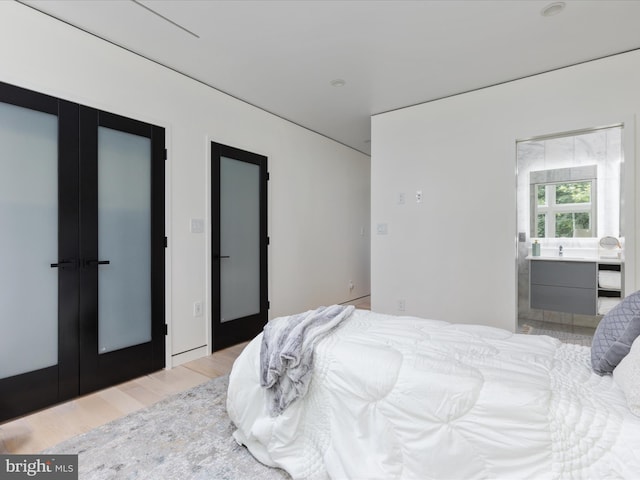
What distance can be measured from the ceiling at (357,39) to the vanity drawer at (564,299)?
2.59m

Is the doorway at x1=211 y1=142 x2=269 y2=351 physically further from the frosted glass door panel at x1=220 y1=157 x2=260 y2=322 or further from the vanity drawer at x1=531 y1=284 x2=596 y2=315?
the vanity drawer at x1=531 y1=284 x2=596 y2=315

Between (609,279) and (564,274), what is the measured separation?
419mm

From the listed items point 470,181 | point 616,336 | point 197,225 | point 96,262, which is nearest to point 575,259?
point 470,181

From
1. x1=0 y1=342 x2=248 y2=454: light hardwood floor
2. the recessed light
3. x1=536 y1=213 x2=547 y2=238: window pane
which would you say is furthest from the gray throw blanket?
x1=536 y1=213 x2=547 y2=238: window pane

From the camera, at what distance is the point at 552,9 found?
219 centimetres

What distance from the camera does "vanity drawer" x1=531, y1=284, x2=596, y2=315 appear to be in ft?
12.6

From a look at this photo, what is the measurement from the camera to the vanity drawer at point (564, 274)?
385 centimetres

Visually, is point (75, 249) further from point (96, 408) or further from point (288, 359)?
point (288, 359)

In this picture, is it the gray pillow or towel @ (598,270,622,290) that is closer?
the gray pillow

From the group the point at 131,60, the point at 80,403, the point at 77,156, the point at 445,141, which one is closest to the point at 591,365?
the point at 445,141

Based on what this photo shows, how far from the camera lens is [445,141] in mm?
3533

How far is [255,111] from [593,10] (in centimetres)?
306

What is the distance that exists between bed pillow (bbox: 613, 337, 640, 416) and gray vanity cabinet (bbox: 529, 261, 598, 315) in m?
3.38

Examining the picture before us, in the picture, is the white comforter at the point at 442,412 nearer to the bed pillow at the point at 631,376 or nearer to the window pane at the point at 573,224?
the bed pillow at the point at 631,376
